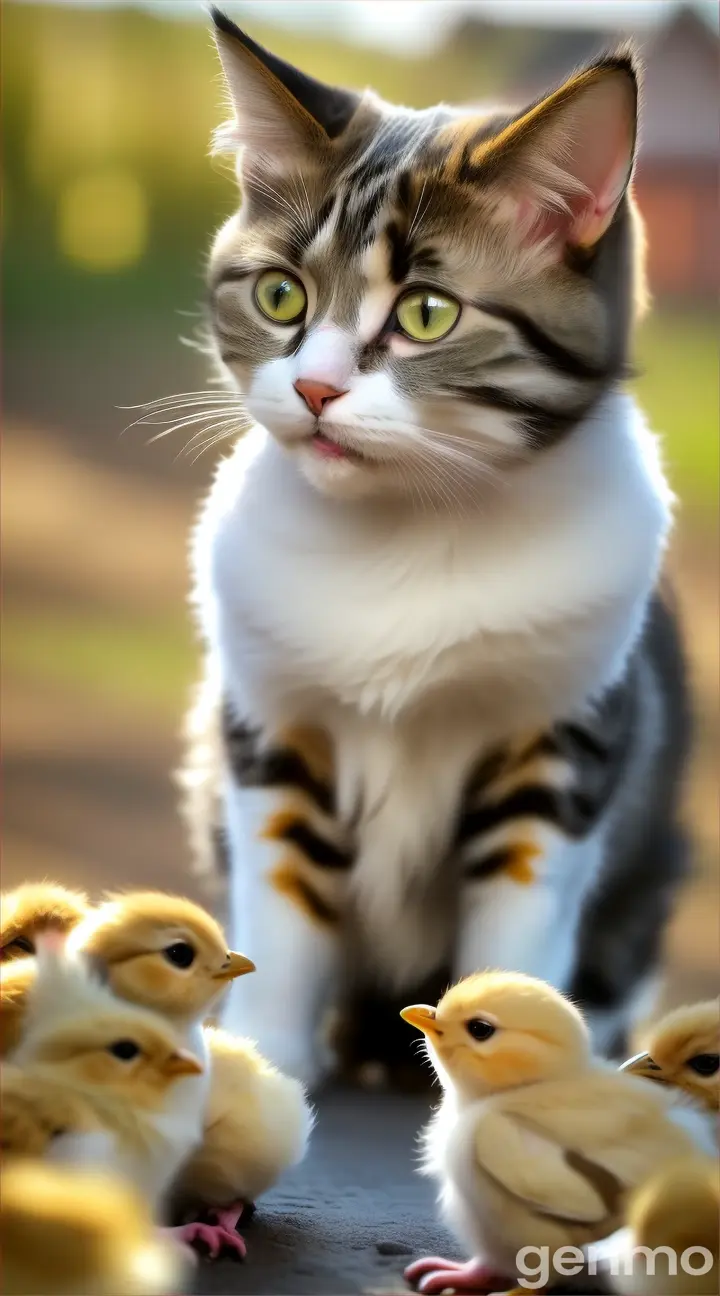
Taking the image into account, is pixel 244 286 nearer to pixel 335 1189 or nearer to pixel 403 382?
pixel 403 382

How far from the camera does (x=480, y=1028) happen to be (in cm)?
61

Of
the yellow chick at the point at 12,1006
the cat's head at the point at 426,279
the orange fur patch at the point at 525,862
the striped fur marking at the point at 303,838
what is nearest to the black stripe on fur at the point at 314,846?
the striped fur marking at the point at 303,838

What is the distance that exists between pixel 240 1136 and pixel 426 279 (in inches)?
17.3

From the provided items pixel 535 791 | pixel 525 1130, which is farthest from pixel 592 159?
pixel 525 1130

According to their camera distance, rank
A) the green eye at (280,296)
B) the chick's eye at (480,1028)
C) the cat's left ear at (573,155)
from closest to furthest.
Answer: the chick's eye at (480,1028) → the cat's left ear at (573,155) → the green eye at (280,296)

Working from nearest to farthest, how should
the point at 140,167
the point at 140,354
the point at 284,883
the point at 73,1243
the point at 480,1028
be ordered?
the point at 73,1243 → the point at 480,1028 → the point at 284,883 → the point at 140,167 → the point at 140,354

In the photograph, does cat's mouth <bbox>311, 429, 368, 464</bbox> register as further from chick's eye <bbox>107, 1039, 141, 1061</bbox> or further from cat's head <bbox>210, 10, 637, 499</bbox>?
chick's eye <bbox>107, 1039, 141, 1061</bbox>

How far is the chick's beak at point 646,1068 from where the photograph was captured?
0.63 metres

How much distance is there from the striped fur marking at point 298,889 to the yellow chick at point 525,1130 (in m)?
0.32

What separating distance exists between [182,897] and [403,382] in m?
0.30

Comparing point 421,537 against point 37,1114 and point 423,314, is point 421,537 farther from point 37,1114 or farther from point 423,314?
point 37,1114

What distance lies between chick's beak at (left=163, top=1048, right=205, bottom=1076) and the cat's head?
332 mm

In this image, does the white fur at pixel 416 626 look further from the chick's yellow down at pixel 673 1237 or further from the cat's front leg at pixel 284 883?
the chick's yellow down at pixel 673 1237

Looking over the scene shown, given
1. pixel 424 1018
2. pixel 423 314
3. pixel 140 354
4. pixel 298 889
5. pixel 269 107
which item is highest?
pixel 140 354
